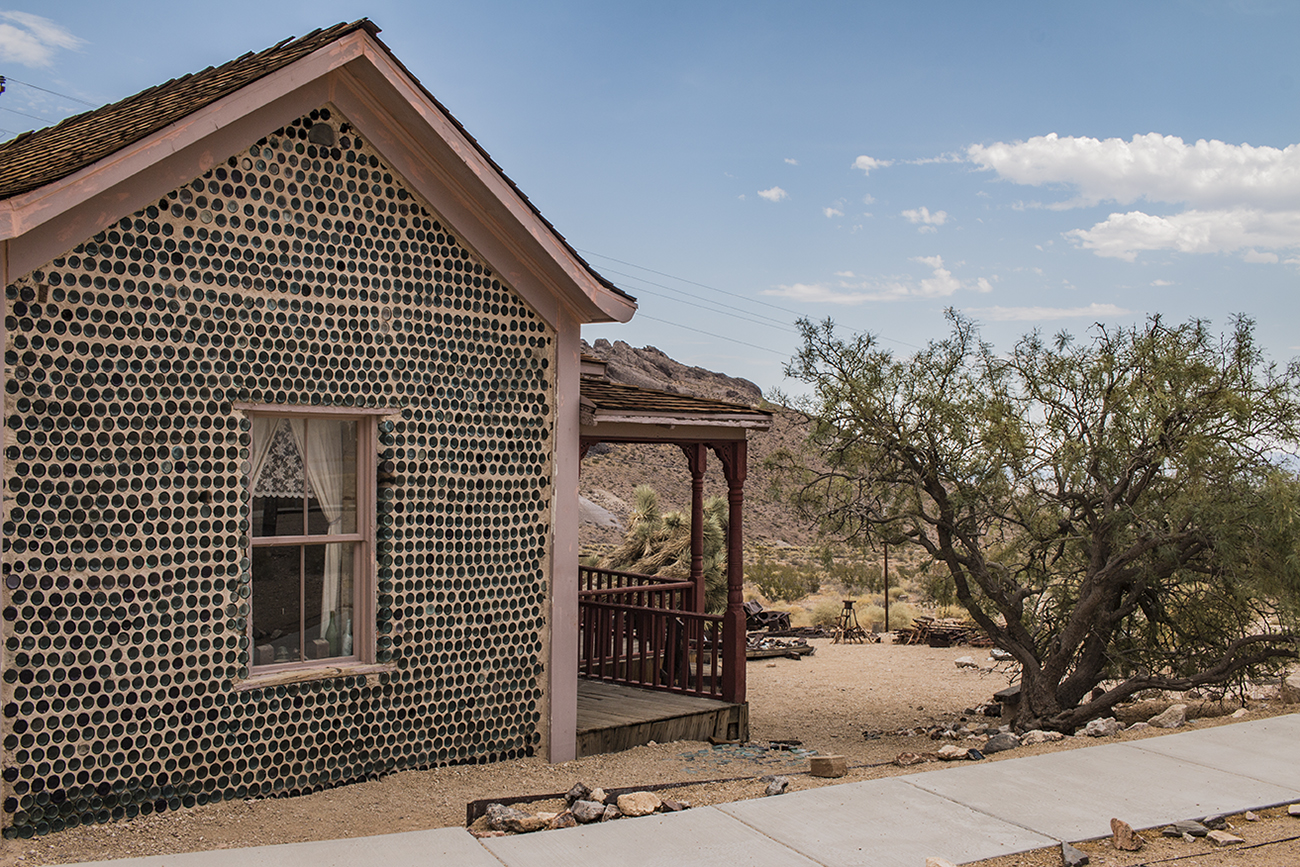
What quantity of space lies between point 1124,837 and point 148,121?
7434 mm

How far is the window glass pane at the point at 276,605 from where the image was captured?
746cm

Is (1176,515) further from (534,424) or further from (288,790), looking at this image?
(288,790)

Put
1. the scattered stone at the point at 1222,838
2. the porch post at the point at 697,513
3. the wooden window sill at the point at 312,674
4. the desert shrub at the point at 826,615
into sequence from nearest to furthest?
1. the scattered stone at the point at 1222,838
2. the wooden window sill at the point at 312,674
3. the porch post at the point at 697,513
4. the desert shrub at the point at 826,615

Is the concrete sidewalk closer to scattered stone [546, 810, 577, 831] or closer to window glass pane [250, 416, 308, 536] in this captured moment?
scattered stone [546, 810, 577, 831]

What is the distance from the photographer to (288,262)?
7.48 m

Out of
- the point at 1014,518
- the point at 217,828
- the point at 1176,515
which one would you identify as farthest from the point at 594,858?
the point at 1014,518

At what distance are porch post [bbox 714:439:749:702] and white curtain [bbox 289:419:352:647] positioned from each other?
4.07m

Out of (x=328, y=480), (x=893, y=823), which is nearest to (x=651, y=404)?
(x=328, y=480)

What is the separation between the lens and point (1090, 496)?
39.1 feet

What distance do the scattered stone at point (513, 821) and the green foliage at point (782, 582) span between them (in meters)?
25.9

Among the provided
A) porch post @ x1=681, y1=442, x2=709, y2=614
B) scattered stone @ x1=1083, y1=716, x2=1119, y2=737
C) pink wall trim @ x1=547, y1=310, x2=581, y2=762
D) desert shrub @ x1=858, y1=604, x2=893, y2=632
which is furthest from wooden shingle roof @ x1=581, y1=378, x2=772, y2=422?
desert shrub @ x1=858, y1=604, x2=893, y2=632

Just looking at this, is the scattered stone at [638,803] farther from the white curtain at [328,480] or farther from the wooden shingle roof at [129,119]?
the wooden shingle roof at [129,119]

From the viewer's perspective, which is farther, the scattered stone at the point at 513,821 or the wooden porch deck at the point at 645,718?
the wooden porch deck at the point at 645,718

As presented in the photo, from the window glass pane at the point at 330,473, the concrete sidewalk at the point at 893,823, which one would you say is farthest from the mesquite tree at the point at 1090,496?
the window glass pane at the point at 330,473
